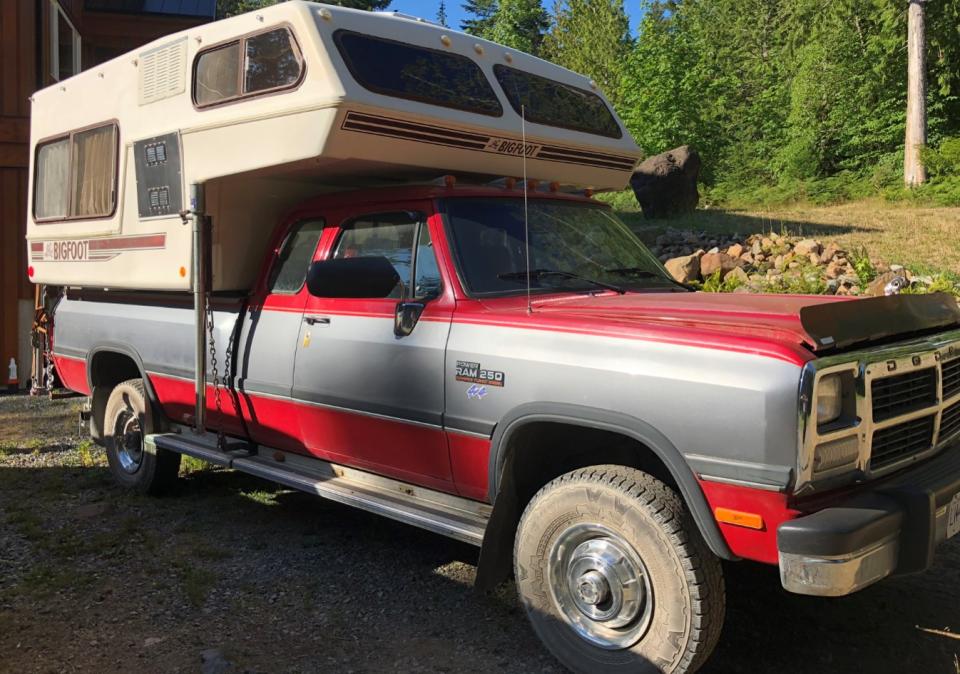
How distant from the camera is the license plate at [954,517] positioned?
3176mm

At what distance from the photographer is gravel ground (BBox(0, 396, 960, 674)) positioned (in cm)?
362

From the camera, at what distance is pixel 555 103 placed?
536 cm

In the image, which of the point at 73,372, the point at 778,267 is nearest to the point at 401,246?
the point at 73,372

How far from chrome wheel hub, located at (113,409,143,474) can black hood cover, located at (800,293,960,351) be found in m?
4.91

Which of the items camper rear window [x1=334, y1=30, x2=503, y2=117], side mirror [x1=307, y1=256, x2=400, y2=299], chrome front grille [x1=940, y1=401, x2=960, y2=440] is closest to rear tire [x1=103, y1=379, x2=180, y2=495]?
side mirror [x1=307, y1=256, x2=400, y2=299]

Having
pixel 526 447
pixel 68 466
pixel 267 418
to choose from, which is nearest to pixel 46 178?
pixel 68 466

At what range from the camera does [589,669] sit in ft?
10.8

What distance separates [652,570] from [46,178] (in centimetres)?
602

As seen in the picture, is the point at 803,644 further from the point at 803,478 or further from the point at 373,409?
the point at 373,409

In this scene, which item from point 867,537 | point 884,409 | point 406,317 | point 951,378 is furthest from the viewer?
point 406,317

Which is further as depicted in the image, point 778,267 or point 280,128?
point 778,267

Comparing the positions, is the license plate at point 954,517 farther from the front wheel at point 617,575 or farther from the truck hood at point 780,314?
the front wheel at point 617,575

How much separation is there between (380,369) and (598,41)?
134ft

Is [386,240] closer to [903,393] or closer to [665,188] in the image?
[903,393]
